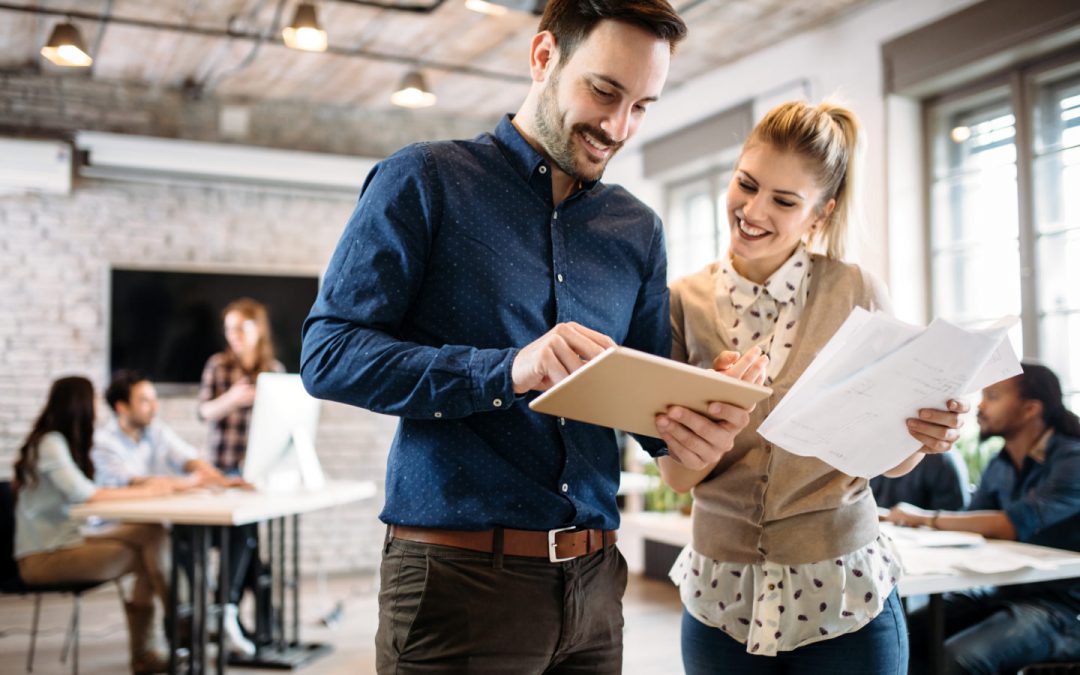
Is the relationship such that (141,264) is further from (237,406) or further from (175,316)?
(237,406)

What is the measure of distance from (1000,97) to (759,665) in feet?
12.9

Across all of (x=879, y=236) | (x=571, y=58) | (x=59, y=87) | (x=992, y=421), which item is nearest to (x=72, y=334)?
(x=59, y=87)

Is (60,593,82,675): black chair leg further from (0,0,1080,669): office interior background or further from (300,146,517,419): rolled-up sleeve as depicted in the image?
(300,146,517,419): rolled-up sleeve

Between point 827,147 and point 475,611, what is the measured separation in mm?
991

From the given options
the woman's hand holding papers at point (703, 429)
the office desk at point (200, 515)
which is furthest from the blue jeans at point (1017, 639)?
the office desk at point (200, 515)

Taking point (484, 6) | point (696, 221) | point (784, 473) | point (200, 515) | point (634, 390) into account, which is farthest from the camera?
point (696, 221)

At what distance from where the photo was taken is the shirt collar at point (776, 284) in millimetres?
1679

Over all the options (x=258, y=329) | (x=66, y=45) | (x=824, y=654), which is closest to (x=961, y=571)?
(x=824, y=654)

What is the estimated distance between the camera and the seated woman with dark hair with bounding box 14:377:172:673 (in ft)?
13.2

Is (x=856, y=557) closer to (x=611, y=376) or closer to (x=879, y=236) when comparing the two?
(x=611, y=376)

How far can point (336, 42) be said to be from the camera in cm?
566

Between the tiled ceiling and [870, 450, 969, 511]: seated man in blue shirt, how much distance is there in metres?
2.48

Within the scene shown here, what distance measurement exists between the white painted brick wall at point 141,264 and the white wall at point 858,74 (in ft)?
9.66

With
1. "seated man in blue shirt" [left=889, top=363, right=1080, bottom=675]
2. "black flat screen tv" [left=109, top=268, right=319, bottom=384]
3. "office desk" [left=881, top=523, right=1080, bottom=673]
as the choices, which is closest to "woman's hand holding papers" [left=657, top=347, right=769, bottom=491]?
"office desk" [left=881, top=523, right=1080, bottom=673]
